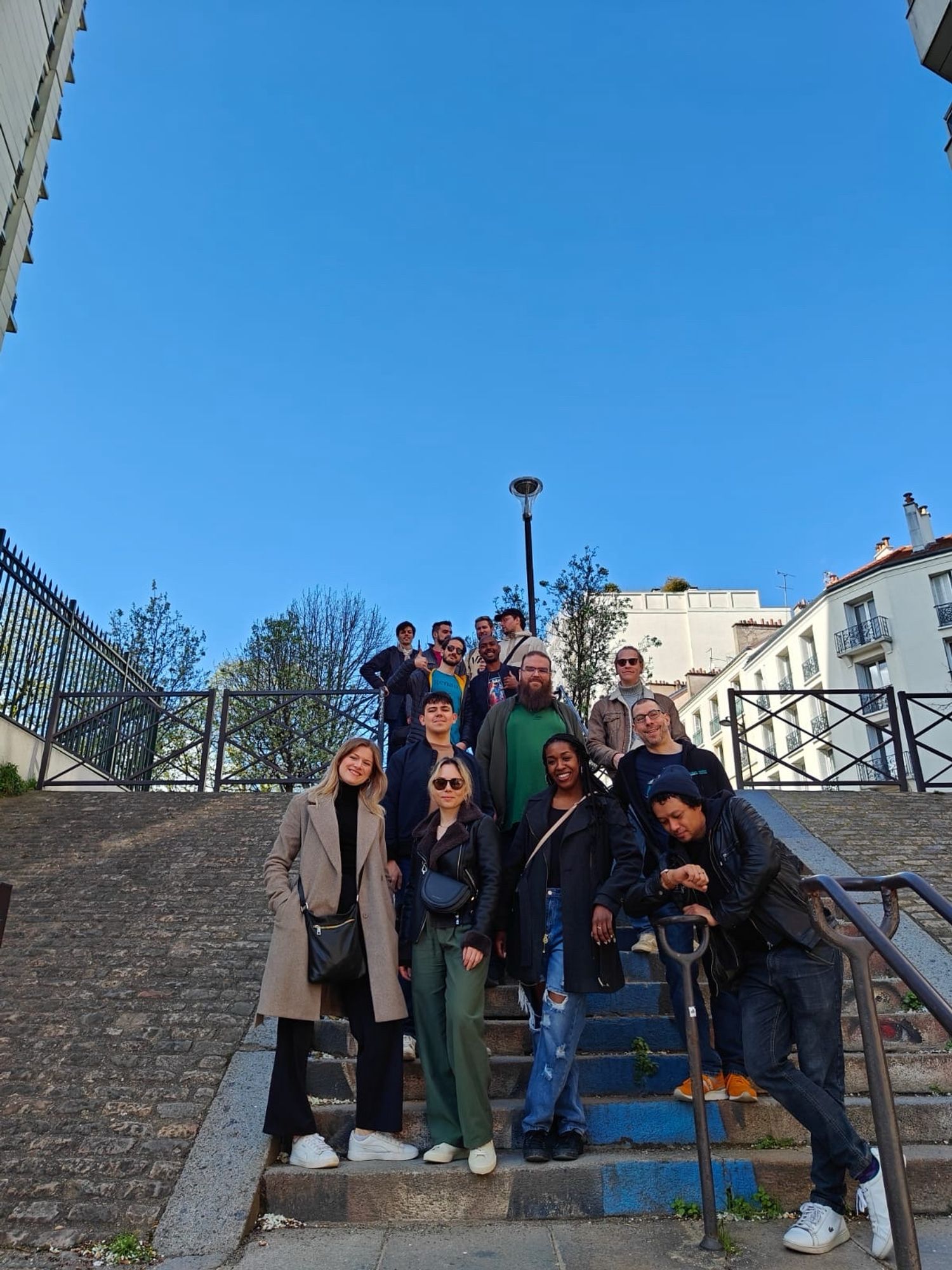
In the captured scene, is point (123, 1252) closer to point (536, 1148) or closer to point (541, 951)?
point (536, 1148)

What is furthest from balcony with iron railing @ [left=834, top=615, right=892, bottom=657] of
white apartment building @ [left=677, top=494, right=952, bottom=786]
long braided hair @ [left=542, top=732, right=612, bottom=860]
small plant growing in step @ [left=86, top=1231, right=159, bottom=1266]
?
small plant growing in step @ [left=86, top=1231, right=159, bottom=1266]

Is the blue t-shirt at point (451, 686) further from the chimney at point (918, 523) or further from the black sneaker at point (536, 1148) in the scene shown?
the chimney at point (918, 523)

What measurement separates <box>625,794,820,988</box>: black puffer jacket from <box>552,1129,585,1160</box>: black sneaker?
2.91ft

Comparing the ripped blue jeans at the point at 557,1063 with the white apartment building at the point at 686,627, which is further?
the white apartment building at the point at 686,627

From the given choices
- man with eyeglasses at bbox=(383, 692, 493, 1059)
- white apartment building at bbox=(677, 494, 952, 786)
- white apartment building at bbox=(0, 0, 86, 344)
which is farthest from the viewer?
white apartment building at bbox=(677, 494, 952, 786)

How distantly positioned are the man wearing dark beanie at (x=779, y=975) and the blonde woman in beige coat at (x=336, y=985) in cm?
131

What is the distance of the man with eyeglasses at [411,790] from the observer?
4555 millimetres

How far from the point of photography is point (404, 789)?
4.97 m

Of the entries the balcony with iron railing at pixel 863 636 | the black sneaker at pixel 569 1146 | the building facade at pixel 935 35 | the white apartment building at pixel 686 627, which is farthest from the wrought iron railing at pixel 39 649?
the white apartment building at pixel 686 627

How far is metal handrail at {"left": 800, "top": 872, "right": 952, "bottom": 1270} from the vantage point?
2.08m

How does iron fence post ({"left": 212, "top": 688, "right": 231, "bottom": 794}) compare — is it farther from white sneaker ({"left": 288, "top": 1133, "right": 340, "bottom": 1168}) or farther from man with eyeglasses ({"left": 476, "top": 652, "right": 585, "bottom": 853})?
white sneaker ({"left": 288, "top": 1133, "right": 340, "bottom": 1168})

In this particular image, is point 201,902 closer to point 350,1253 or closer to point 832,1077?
point 350,1253

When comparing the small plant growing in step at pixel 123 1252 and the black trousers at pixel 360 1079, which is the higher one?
the black trousers at pixel 360 1079

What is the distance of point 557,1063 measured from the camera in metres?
3.75
